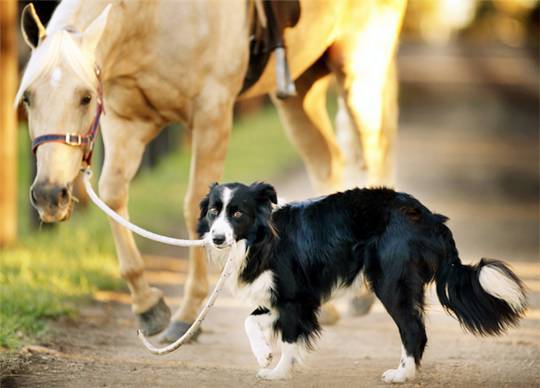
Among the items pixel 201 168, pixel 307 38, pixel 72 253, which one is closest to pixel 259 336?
pixel 201 168

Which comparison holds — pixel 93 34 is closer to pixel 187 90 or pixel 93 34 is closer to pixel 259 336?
pixel 187 90

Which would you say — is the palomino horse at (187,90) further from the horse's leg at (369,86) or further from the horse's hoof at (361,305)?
the horse's hoof at (361,305)

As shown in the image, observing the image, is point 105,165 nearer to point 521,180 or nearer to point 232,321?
point 232,321

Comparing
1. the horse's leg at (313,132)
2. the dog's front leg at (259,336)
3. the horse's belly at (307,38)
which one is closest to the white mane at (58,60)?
the dog's front leg at (259,336)

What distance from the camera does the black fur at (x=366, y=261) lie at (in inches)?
215

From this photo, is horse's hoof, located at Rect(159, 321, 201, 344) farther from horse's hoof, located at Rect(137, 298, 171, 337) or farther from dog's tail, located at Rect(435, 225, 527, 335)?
dog's tail, located at Rect(435, 225, 527, 335)

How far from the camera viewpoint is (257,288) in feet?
18.2

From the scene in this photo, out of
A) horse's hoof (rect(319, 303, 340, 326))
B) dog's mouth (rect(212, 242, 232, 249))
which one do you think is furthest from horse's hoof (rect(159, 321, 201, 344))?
dog's mouth (rect(212, 242, 232, 249))

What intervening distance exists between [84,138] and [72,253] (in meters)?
3.99

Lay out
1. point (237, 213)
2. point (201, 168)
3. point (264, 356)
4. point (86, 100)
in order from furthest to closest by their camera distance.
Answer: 1. point (201, 168)
2. point (86, 100)
3. point (264, 356)
4. point (237, 213)

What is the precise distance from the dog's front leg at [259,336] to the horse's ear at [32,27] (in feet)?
6.28

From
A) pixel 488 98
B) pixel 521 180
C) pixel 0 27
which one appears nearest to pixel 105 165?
pixel 0 27

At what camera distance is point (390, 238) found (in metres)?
5.50

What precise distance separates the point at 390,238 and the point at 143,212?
721cm
